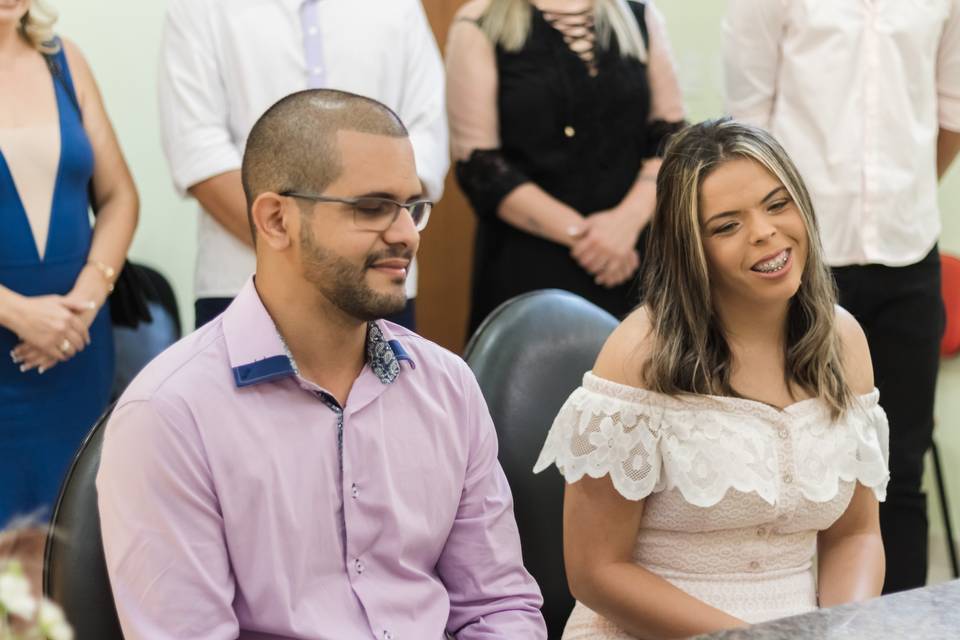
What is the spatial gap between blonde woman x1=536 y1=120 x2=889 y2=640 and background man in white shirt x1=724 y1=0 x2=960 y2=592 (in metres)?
0.99

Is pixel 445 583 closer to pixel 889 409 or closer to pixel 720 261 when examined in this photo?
pixel 720 261

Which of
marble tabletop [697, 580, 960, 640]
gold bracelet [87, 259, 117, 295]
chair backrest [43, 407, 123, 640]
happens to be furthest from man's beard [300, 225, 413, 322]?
gold bracelet [87, 259, 117, 295]

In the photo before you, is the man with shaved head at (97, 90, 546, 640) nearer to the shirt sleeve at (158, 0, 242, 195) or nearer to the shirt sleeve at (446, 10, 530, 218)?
the shirt sleeve at (158, 0, 242, 195)

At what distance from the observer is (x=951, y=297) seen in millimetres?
3695

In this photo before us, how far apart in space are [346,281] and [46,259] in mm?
1099

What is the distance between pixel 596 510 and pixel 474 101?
4.60 ft

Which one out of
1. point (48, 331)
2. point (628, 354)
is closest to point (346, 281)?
point (628, 354)

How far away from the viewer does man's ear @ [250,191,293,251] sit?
1.67 m

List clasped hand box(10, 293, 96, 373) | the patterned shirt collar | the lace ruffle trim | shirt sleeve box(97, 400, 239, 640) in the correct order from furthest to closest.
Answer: clasped hand box(10, 293, 96, 373) → the lace ruffle trim → the patterned shirt collar → shirt sleeve box(97, 400, 239, 640)

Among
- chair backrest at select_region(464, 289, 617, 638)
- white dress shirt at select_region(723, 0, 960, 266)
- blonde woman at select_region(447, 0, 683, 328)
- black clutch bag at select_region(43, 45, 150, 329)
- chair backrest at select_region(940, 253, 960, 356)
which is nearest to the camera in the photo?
chair backrest at select_region(464, 289, 617, 638)

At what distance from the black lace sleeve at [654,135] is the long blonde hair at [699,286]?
1176mm

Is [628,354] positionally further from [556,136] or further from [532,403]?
[556,136]

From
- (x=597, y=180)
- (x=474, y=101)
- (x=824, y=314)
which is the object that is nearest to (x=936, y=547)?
(x=597, y=180)

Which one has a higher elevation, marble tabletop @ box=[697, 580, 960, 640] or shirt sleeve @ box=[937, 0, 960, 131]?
shirt sleeve @ box=[937, 0, 960, 131]
